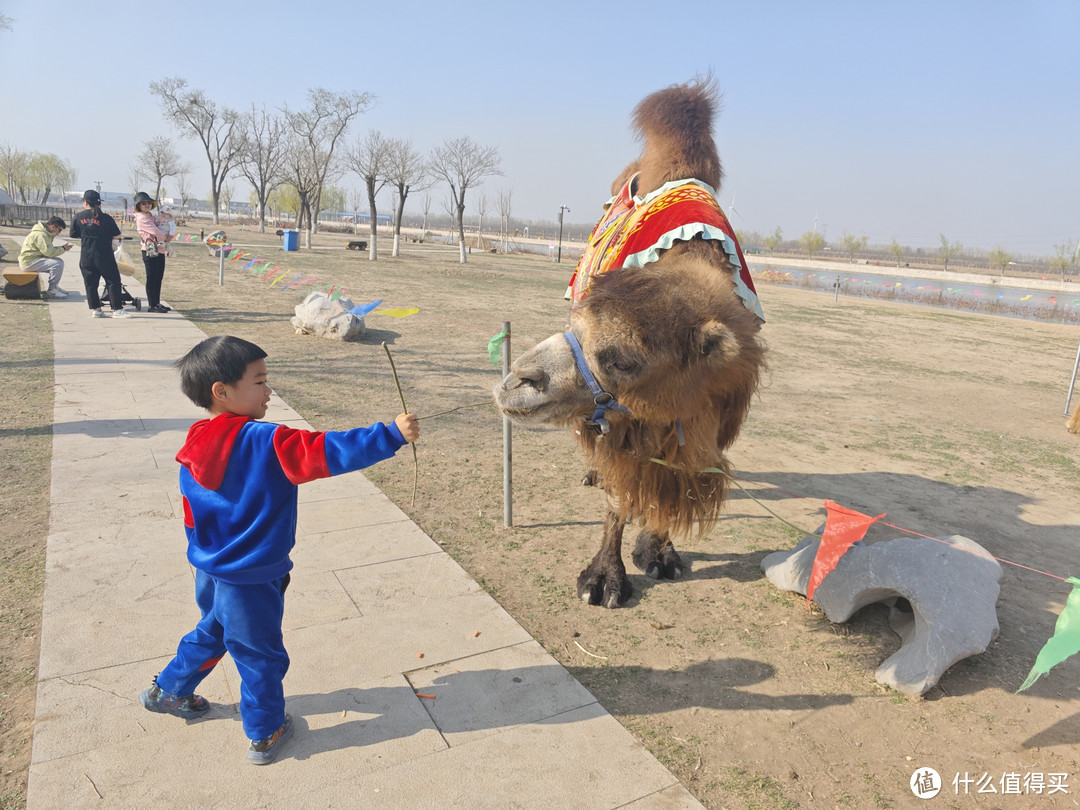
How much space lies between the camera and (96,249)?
1052 cm

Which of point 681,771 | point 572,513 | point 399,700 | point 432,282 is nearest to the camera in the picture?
point 681,771

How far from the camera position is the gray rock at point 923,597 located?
310 centimetres

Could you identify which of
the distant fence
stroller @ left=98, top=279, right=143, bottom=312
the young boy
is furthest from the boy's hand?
the distant fence

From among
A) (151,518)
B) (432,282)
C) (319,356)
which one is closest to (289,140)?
(432,282)

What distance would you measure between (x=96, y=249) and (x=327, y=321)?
368 cm

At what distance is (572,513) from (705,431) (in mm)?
2035

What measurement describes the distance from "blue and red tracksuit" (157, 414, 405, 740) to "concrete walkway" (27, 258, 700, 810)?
0.28 m

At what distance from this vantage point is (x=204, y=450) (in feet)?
7.51

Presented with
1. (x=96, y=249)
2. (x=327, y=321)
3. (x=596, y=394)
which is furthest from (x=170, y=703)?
(x=96, y=249)

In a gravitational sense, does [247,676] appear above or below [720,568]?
above

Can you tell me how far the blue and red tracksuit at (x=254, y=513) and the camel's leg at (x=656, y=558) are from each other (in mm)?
2382

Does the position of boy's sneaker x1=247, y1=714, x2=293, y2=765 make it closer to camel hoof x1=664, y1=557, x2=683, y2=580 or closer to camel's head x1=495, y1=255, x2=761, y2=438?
camel's head x1=495, y1=255, x2=761, y2=438

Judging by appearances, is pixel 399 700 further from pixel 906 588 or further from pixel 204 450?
pixel 906 588

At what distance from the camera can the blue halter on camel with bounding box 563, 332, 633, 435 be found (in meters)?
2.87
